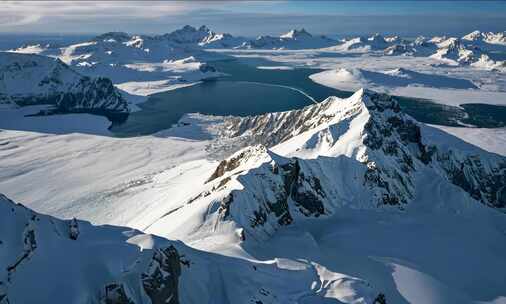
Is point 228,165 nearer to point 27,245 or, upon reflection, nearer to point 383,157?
point 383,157

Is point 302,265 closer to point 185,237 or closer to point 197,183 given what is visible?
point 185,237

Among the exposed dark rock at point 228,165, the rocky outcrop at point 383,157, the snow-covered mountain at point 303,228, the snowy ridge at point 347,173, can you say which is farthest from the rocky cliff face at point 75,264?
the exposed dark rock at point 228,165

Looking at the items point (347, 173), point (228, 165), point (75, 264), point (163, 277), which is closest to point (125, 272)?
point (163, 277)

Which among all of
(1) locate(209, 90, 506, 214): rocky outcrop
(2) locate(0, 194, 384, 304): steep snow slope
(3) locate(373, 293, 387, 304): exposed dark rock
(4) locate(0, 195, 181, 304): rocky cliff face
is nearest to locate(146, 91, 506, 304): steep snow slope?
(1) locate(209, 90, 506, 214): rocky outcrop

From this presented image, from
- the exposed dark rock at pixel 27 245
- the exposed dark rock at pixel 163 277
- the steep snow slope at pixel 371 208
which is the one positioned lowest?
the steep snow slope at pixel 371 208

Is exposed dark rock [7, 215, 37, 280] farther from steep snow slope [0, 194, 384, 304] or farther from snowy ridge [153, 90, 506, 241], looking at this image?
snowy ridge [153, 90, 506, 241]

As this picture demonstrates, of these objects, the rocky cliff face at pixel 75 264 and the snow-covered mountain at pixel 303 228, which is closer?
the rocky cliff face at pixel 75 264

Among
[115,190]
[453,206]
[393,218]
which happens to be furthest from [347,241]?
[115,190]

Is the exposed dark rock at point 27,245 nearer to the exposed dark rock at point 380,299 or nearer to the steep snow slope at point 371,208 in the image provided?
the steep snow slope at point 371,208

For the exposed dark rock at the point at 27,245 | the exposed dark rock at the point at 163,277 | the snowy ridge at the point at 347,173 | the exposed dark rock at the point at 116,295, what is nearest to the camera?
the exposed dark rock at the point at 27,245
